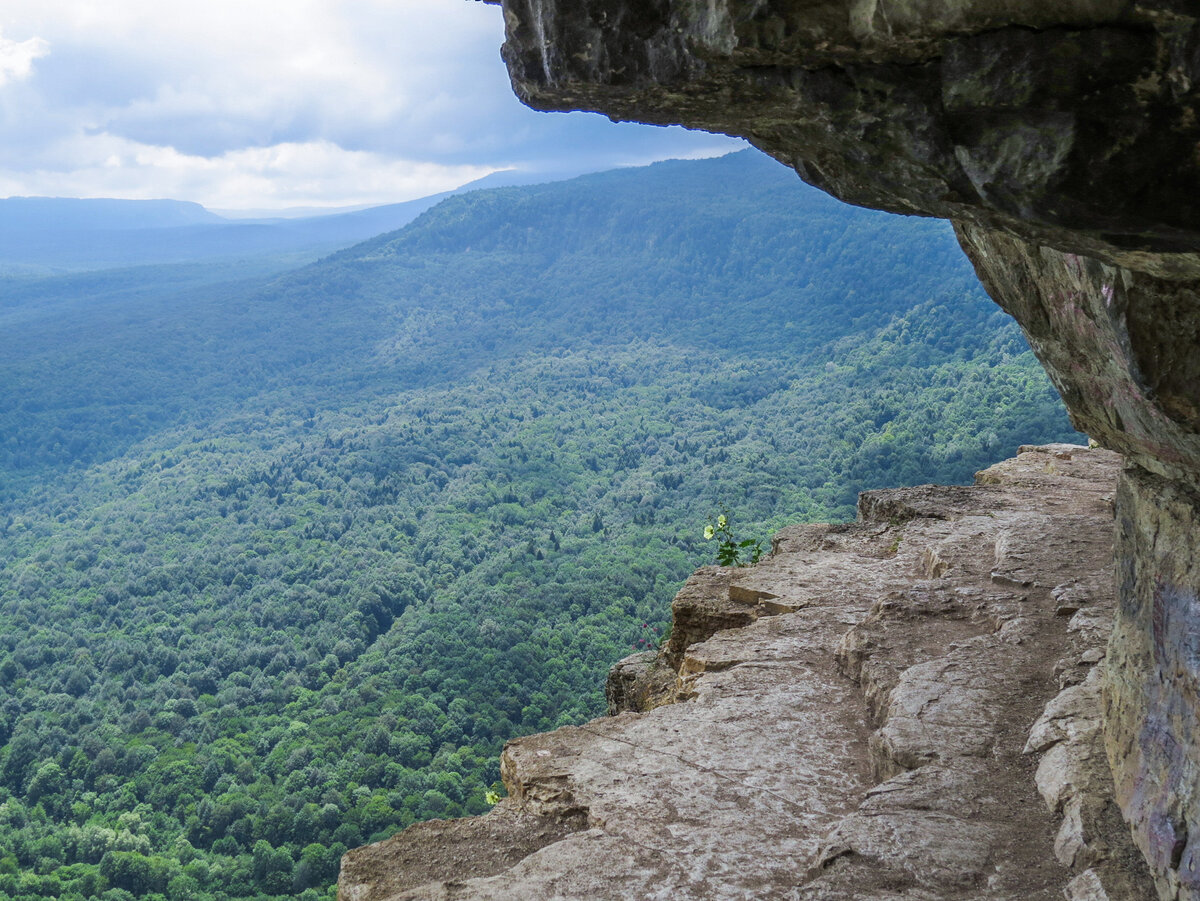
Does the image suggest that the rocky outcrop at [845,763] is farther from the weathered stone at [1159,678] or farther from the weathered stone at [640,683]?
the weathered stone at [1159,678]

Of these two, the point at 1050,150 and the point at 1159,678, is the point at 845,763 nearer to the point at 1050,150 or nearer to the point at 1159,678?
the point at 1159,678

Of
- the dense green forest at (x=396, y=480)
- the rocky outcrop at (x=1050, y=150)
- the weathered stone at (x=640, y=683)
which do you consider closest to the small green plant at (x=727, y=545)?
the weathered stone at (x=640, y=683)

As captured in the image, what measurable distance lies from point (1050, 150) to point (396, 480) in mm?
86833

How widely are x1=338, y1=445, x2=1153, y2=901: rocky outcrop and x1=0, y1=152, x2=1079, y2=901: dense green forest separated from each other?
18.9 ft

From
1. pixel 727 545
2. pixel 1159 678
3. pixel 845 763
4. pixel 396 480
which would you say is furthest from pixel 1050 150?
pixel 396 480

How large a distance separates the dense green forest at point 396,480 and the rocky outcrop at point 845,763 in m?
5.76

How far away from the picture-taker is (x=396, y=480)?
86.6m

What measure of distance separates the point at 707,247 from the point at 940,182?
6329 inches

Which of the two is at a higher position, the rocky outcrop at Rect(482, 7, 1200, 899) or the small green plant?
the rocky outcrop at Rect(482, 7, 1200, 899)

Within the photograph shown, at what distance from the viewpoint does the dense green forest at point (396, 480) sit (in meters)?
38.6

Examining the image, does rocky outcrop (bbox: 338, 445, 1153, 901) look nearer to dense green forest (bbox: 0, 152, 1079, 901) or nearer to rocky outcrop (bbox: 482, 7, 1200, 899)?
rocky outcrop (bbox: 482, 7, 1200, 899)

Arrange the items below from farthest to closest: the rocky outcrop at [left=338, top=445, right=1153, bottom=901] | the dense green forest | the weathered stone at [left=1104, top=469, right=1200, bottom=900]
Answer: the dense green forest → the rocky outcrop at [left=338, top=445, right=1153, bottom=901] → the weathered stone at [left=1104, top=469, right=1200, bottom=900]

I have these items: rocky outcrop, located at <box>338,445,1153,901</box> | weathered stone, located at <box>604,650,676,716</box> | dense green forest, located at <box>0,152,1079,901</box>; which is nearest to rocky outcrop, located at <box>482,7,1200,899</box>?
rocky outcrop, located at <box>338,445,1153,901</box>

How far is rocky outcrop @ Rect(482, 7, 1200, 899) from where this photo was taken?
2.20m
